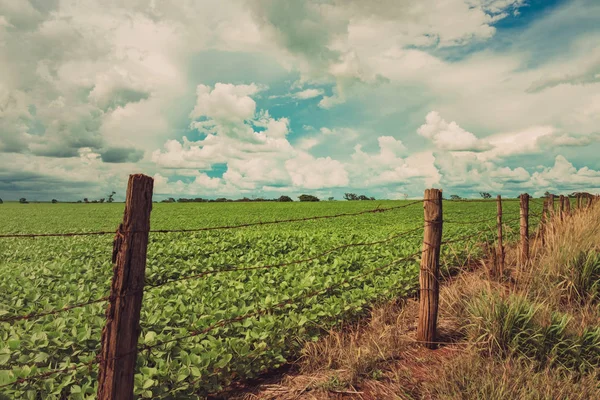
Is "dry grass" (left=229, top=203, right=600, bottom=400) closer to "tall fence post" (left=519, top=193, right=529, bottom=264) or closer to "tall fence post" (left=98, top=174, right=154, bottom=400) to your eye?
"tall fence post" (left=98, top=174, right=154, bottom=400)

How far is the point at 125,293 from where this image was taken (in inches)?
110

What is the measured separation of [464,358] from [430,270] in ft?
3.60

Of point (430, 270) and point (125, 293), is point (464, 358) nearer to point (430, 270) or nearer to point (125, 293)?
point (430, 270)

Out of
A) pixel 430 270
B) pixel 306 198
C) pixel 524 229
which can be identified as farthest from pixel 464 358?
pixel 306 198

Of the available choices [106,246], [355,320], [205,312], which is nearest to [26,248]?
[106,246]

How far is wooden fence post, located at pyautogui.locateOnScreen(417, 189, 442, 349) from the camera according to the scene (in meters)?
4.77

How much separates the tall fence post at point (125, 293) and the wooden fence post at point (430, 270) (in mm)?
3327

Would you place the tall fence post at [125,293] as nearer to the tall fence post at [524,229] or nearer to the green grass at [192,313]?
the green grass at [192,313]

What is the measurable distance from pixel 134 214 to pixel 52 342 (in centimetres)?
243

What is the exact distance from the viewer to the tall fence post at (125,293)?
2.79 meters

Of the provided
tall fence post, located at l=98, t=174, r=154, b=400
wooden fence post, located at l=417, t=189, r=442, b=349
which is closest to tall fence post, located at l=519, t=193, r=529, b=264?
wooden fence post, located at l=417, t=189, r=442, b=349

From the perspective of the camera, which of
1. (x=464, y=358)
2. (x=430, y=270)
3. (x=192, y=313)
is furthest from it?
(x=192, y=313)

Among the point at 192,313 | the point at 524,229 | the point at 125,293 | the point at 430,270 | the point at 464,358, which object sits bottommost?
the point at 464,358

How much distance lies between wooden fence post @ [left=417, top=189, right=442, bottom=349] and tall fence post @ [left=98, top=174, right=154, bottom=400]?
10.9 ft
